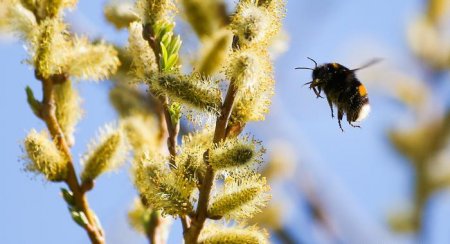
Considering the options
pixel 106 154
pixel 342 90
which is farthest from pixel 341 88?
pixel 106 154

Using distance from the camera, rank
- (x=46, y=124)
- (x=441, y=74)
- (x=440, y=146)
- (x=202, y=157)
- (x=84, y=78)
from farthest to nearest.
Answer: (x=441, y=74)
(x=440, y=146)
(x=84, y=78)
(x=46, y=124)
(x=202, y=157)

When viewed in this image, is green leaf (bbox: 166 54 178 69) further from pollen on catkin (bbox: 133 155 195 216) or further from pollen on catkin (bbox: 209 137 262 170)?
pollen on catkin (bbox: 209 137 262 170)

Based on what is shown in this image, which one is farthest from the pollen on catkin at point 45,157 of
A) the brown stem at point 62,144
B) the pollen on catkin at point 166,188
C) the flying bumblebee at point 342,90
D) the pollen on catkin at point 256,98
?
the flying bumblebee at point 342,90

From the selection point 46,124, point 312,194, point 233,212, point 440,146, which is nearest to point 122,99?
point 46,124

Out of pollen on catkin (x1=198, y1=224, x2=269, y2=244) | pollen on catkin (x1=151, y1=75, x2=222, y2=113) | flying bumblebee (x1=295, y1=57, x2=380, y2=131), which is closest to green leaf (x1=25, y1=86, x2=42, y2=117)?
pollen on catkin (x1=151, y1=75, x2=222, y2=113)

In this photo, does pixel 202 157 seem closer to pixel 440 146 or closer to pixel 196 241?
pixel 196 241
